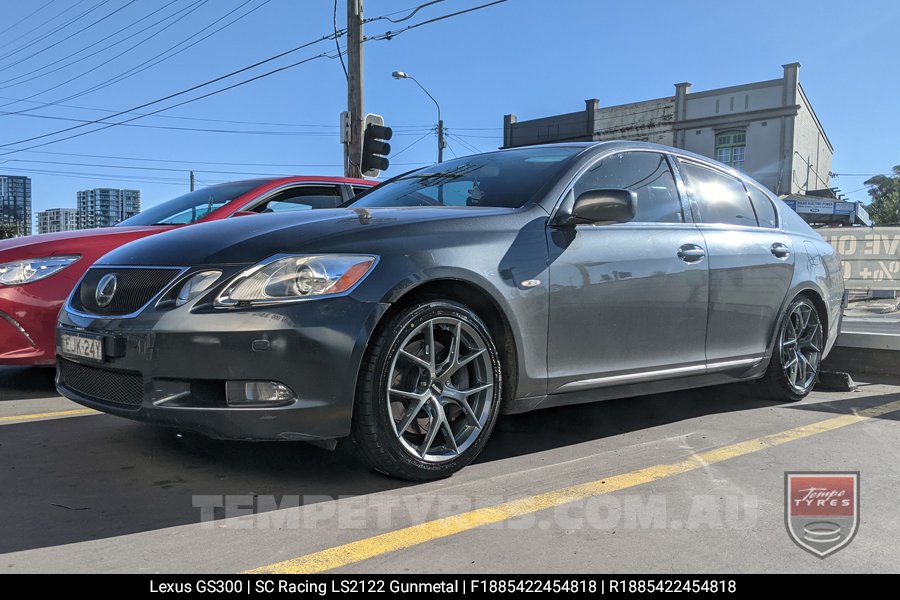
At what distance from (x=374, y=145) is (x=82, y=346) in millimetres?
7959

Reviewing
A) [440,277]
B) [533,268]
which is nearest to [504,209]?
[533,268]

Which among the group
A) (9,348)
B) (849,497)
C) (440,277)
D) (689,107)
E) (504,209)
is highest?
(689,107)

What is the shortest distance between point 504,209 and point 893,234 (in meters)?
14.0

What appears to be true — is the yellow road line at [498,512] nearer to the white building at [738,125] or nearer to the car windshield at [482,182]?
the car windshield at [482,182]

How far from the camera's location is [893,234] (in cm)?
1456

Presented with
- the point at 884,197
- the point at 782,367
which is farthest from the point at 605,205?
the point at 884,197

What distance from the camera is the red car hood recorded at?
4.51 meters

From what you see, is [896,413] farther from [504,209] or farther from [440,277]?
[440,277]

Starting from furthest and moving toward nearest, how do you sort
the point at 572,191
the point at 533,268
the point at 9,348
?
the point at 9,348
the point at 572,191
the point at 533,268

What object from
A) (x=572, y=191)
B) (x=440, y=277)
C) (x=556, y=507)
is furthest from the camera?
(x=572, y=191)

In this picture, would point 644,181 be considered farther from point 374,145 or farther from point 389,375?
point 374,145

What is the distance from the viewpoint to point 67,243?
15.1 ft

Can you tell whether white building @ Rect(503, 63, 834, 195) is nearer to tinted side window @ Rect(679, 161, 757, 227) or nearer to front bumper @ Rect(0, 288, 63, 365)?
tinted side window @ Rect(679, 161, 757, 227)

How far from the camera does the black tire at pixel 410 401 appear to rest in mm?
2826
